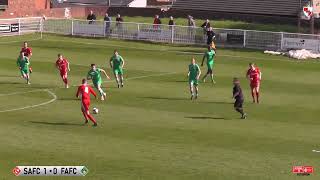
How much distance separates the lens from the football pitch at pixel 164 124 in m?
25.6

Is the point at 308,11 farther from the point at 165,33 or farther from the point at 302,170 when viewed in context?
the point at 302,170

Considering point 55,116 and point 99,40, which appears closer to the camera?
point 55,116

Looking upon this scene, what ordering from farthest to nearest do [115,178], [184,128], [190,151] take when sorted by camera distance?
[184,128] → [190,151] → [115,178]

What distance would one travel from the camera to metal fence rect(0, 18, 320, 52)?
58.7 metres

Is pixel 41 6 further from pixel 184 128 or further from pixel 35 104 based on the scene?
pixel 184 128

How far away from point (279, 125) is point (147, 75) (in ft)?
53.7

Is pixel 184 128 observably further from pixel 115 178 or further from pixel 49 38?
pixel 49 38

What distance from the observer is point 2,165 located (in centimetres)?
2530

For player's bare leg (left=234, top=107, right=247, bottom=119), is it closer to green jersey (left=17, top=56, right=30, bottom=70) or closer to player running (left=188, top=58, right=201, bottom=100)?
player running (left=188, top=58, right=201, bottom=100)

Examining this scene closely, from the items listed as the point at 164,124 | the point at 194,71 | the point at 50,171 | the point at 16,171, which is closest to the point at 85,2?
the point at 194,71

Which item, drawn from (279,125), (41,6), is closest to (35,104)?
(279,125)

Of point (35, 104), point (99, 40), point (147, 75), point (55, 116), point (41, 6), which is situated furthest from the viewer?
point (41, 6)

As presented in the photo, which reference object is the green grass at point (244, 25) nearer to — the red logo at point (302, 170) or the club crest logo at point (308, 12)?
the club crest logo at point (308, 12)

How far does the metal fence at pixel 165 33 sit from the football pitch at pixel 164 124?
442 centimetres
